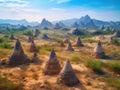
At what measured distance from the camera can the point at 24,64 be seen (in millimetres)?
20141

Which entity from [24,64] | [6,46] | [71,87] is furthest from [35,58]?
[6,46]

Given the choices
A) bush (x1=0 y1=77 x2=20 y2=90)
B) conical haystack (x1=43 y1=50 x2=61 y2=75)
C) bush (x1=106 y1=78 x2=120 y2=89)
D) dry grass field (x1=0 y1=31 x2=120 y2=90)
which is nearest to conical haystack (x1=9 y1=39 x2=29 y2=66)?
dry grass field (x1=0 y1=31 x2=120 y2=90)

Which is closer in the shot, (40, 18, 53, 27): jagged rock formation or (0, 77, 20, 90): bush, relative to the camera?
(0, 77, 20, 90): bush

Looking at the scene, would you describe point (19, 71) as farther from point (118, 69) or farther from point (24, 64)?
point (118, 69)

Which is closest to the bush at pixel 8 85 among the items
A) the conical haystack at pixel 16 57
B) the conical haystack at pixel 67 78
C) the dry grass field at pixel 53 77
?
the dry grass field at pixel 53 77

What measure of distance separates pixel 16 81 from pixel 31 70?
2.88m

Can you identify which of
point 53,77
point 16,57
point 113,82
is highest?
point 16,57

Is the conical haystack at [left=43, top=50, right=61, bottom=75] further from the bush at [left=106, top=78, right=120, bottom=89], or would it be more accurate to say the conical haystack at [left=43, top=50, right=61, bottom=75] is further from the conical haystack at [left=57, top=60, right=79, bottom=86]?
the bush at [left=106, top=78, right=120, bottom=89]

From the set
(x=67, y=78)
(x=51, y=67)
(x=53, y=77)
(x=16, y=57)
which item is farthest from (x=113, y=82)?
(x=16, y=57)

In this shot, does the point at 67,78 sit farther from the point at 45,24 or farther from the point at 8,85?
the point at 45,24

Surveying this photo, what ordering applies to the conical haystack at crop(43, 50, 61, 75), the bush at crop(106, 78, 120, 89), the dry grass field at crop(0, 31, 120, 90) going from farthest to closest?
the conical haystack at crop(43, 50, 61, 75) < the bush at crop(106, 78, 120, 89) < the dry grass field at crop(0, 31, 120, 90)

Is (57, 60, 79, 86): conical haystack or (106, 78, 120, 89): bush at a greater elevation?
(57, 60, 79, 86): conical haystack

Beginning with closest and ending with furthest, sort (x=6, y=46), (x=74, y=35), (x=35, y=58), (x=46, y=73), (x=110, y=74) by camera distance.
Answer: (x=46, y=73) → (x=110, y=74) → (x=35, y=58) → (x=6, y=46) → (x=74, y=35)

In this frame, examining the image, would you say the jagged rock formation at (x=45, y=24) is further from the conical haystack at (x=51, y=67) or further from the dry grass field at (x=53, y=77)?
the conical haystack at (x=51, y=67)
